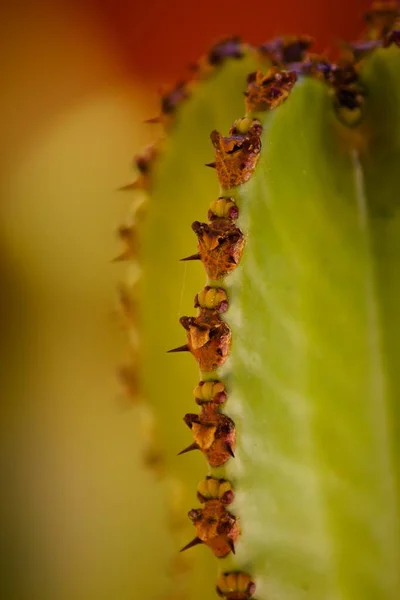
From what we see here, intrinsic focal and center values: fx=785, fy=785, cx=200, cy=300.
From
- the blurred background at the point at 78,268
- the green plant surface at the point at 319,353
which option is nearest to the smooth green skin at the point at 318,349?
the green plant surface at the point at 319,353

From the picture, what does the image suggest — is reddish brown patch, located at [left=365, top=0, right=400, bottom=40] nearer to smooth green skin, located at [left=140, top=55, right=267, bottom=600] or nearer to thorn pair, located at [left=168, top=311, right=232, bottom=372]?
smooth green skin, located at [left=140, top=55, right=267, bottom=600]

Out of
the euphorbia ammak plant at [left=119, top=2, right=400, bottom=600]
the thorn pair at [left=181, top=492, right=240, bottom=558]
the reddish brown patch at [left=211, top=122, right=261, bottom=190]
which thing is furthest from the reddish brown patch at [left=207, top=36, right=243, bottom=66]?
the thorn pair at [left=181, top=492, right=240, bottom=558]

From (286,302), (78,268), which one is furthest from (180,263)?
(78,268)

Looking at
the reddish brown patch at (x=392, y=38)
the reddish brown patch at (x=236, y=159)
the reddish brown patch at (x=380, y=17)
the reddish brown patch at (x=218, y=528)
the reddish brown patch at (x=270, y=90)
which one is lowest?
the reddish brown patch at (x=218, y=528)

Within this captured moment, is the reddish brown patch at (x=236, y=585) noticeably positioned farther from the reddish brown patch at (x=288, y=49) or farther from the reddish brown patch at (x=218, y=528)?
the reddish brown patch at (x=288, y=49)

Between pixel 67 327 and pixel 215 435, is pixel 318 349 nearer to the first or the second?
pixel 215 435

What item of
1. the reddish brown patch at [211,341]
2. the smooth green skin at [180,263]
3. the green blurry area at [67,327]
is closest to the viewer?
the reddish brown patch at [211,341]

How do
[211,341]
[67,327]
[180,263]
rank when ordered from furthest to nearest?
[67,327] < [180,263] < [211,341]
